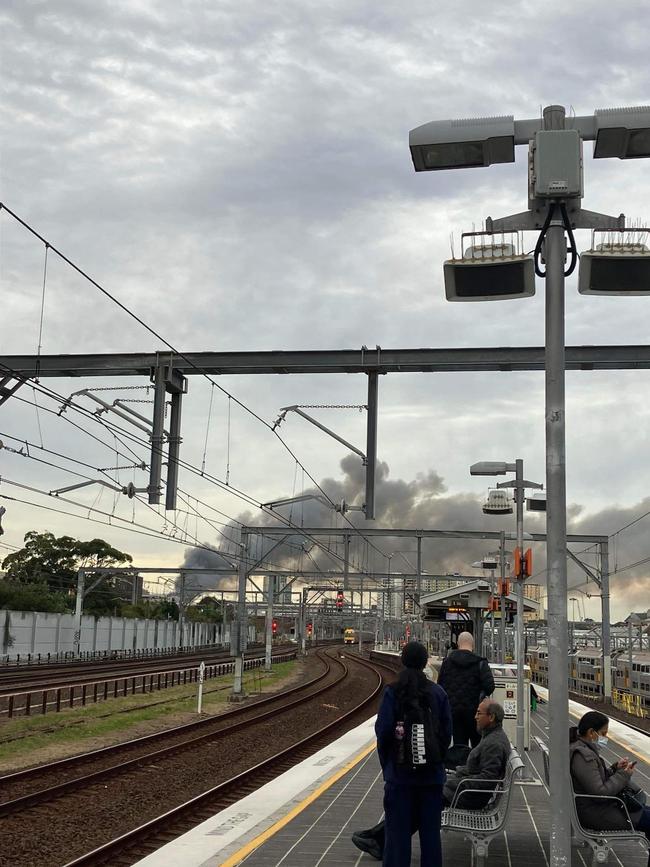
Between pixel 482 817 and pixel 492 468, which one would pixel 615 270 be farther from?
pixel 492 468

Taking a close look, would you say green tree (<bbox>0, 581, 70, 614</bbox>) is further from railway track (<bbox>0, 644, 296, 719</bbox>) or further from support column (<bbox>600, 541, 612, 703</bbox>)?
support column (<bbox>600, 541, 612, 703</bbox>)

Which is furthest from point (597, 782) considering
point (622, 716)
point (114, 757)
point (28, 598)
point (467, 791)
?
point (28, 598)

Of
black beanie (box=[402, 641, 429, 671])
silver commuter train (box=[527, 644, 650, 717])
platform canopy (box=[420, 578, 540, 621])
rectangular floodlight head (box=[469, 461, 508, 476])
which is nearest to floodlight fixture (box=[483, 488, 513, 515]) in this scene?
rectangular floodlight head (box=[469, 461, 508, 476])

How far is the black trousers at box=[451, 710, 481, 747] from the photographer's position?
31.1 feet

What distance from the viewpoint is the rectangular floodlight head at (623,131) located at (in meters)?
6.13

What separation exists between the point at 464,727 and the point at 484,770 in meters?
2.36

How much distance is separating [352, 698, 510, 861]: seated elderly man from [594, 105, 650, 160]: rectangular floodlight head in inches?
164

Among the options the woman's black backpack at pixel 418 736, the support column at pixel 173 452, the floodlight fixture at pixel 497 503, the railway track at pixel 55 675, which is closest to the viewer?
the woman's black backpack at pixel 418 736

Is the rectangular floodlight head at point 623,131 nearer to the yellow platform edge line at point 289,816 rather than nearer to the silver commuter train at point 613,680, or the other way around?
the yellow platform edge line at point 289,816

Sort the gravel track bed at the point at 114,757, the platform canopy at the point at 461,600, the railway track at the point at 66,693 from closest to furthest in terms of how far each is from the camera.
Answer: the gravel track bed at the point at 114,757 < the platform canopy at the point at 461,600 < the railway track at the point at 66,693

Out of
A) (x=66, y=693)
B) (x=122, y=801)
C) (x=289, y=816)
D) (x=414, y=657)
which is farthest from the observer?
(x=66, y=693)

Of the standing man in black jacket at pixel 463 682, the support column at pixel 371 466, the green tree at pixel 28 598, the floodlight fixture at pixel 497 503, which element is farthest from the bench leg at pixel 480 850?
the green tree at pixel 28 598

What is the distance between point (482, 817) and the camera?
7047 mm

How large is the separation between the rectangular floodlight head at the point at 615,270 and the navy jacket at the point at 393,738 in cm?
273
